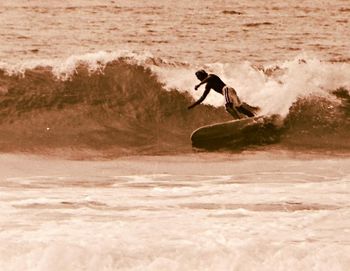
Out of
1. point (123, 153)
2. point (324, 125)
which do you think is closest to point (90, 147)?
point (123, 153)

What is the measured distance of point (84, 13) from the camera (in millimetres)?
7105

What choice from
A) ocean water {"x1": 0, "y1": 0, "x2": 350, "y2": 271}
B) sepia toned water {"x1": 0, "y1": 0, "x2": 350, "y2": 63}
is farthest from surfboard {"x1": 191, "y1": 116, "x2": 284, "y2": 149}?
sepia toned water {"x1": 0, "y1": 0, "x2": 350, "y2": 63}

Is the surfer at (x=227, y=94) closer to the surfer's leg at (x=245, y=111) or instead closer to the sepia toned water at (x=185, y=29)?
the surfer's leg at (x=245, y=111)

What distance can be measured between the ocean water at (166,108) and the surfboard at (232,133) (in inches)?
1.0

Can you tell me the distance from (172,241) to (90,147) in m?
1.56

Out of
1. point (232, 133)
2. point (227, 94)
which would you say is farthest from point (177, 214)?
point (227, 94)

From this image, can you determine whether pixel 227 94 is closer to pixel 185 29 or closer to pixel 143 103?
pixel 185 29

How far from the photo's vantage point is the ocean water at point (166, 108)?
6316 millimetres

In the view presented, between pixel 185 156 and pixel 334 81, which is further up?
pixel 334 81

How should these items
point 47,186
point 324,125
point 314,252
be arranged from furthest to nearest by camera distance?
point 324,125
point 47,186
point 314,252

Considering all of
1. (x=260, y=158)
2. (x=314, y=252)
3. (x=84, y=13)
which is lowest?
(x=314, y=252)

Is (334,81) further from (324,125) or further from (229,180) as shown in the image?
(229,180)

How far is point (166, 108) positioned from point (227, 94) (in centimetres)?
55

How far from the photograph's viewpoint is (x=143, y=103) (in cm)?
730
